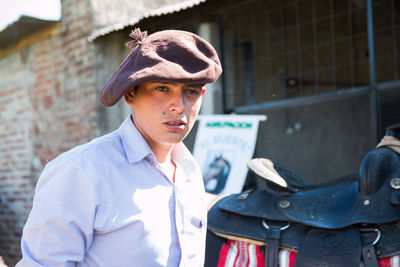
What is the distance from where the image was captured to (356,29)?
626 cm

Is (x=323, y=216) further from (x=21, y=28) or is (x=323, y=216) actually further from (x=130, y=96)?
(x=21, y=28)

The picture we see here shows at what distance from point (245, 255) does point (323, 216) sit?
0.42m

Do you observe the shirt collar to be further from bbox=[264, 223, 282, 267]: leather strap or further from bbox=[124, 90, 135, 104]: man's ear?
bbox=[264, 223, 282, 267]: leather strap

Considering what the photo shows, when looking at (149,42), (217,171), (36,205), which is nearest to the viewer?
(36,205)

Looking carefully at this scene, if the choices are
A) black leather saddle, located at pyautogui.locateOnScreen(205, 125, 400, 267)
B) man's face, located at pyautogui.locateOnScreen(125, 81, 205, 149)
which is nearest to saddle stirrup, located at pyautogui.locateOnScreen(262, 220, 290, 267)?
black leather saddle, located at pyautogui.locateOnScreen(205, 125, 400, 267)

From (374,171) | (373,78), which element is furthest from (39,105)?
(374,171)

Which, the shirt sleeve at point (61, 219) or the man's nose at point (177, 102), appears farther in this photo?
the man's nose at point (177, 102)

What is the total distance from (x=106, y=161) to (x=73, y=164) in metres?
0.10

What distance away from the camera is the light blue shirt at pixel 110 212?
1.07 meters

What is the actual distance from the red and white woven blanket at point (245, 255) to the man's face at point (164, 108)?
1.01m

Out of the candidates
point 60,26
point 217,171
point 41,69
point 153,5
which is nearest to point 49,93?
point 41,69

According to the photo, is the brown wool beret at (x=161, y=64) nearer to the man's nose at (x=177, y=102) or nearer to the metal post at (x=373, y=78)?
the man's nose at (x=177, y=102)

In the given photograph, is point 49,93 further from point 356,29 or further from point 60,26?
point 356,29

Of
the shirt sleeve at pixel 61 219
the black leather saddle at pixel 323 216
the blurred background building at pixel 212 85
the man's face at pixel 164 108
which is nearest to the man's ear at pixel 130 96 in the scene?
the man's face at pixel 164 108
